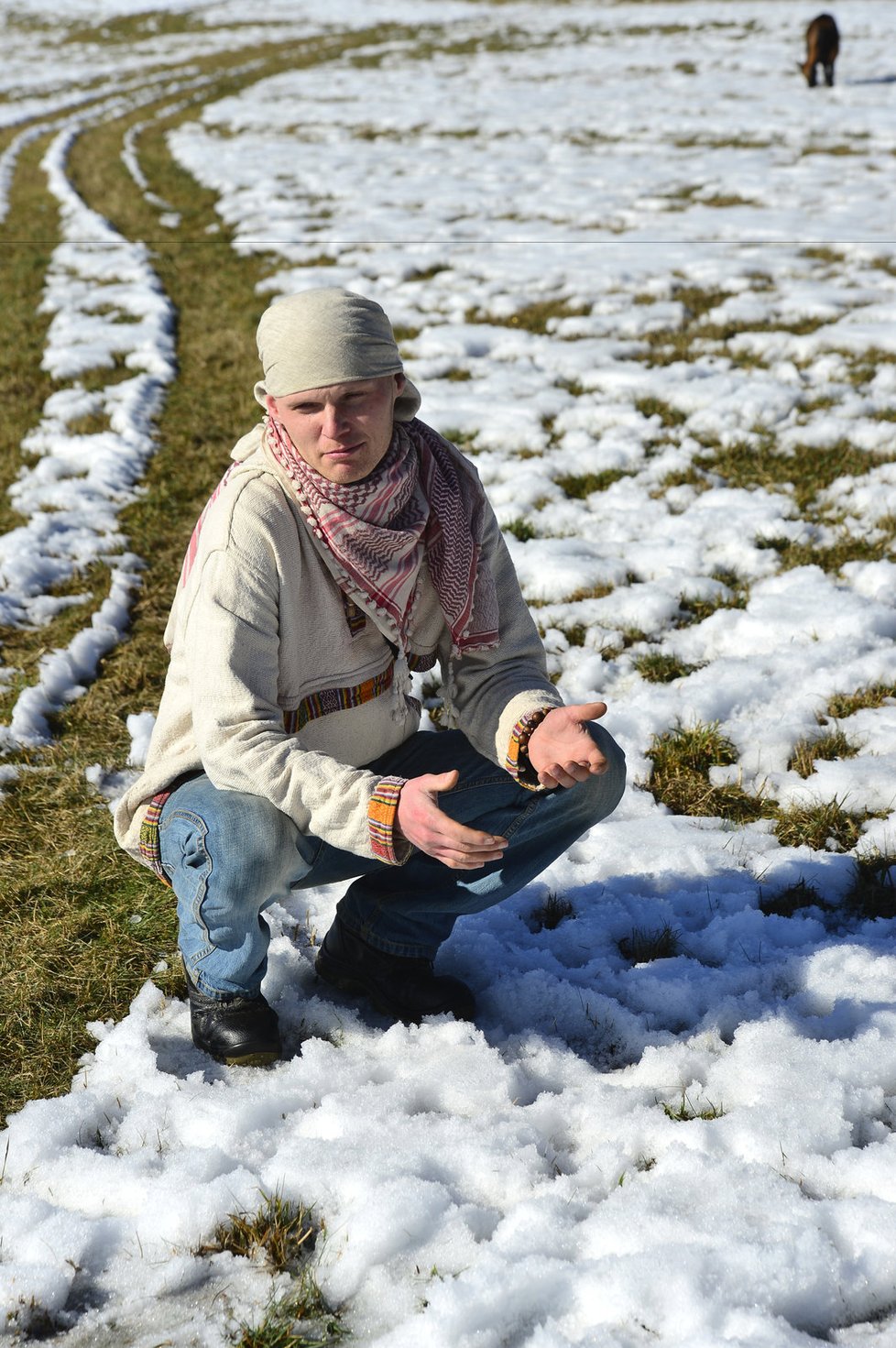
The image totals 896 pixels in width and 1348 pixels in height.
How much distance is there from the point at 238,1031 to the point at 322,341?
1.42 meters

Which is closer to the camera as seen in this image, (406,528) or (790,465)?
(406,528)

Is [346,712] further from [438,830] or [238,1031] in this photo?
[238,1031]

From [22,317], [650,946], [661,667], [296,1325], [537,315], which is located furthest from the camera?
[22,317]

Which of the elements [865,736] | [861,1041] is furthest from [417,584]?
[865,736]

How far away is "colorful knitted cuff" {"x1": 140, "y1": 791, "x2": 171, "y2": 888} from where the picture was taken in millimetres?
2344

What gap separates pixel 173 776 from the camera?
91.4 inches

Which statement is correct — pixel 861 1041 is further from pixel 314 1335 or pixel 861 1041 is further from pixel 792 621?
pixel 792 621

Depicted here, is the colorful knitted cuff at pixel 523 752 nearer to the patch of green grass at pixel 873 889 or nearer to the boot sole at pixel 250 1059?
the boot sole at pixel 250 1059

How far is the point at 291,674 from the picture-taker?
223 cm

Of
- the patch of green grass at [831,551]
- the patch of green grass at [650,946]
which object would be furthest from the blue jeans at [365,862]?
the patch of green grass at [831,551]

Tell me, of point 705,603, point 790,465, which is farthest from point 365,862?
point 790,465

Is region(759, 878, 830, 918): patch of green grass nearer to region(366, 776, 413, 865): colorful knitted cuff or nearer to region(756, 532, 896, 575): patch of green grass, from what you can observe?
region(366, 776, 413, 865): colorful knitted cuff

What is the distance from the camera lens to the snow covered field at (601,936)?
1.87m

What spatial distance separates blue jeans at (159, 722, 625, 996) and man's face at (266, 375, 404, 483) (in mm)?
667
